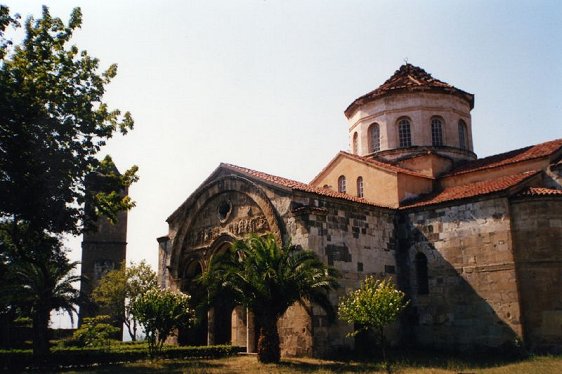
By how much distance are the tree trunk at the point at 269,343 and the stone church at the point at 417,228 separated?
1.30 m

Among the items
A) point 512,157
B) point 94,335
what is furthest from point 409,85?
point 94,335

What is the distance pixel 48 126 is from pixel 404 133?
1714cm

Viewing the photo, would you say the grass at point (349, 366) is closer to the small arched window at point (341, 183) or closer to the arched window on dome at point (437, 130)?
the small arched window at point (341, 183)

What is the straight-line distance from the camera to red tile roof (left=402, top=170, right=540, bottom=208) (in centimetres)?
2009

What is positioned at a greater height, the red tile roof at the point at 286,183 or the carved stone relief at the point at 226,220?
the red tile roof at the point at 286,183

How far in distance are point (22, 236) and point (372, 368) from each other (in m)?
13.0

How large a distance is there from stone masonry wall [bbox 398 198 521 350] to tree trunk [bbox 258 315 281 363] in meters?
6.85

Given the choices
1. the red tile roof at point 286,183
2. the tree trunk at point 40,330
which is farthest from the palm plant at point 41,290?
the red tile roof at point 286,183

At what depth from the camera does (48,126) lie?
1694 centimetres

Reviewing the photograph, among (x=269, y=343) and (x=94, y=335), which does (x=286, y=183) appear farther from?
(x=94, y=335)

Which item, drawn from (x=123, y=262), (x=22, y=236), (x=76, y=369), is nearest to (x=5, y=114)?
(x=22, y=236)

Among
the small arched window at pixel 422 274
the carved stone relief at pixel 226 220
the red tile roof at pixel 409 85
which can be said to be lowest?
the small arched window at pixel 422 274

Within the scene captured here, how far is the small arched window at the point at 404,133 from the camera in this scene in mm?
27070

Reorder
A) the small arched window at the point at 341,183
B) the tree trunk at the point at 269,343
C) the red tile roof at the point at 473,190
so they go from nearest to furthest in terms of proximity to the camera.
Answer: the tree trunk at the point at 269,343
the red tile roof at the point at 473,190
the small arched window at the point at 341,183
